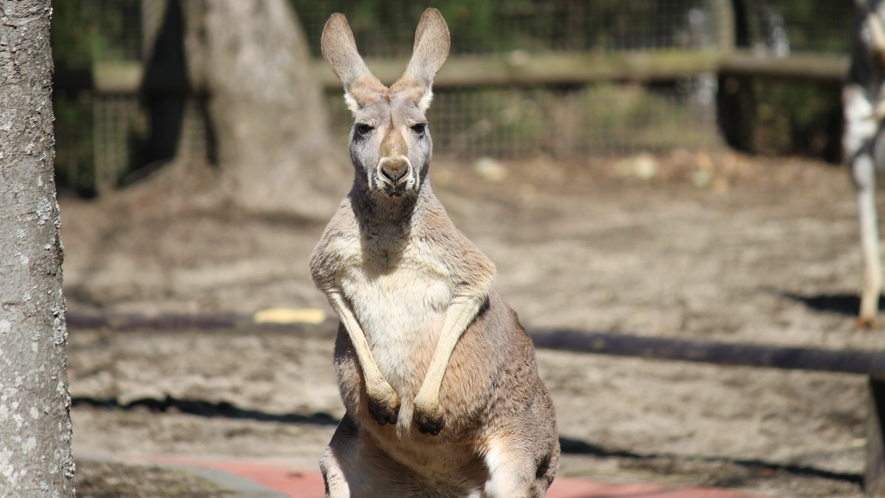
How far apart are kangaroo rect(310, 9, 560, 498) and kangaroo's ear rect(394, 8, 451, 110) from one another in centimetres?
11

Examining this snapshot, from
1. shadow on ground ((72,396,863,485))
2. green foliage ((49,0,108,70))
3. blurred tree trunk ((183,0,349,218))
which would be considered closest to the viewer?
shadow on ground ((72,396,863,485))

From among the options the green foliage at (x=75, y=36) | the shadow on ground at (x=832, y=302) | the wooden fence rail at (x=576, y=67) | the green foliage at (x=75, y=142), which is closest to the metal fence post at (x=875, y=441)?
the shadow on ground at (x=832, y=302)

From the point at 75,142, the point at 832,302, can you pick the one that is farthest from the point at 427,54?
the point at 75,142

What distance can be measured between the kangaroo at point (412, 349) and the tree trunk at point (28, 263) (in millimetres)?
724

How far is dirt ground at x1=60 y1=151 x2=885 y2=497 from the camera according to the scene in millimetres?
4379

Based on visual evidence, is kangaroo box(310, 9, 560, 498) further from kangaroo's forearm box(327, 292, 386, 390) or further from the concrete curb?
the concrete curb

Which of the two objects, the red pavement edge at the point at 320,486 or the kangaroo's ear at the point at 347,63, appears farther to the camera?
the red pavement edge at the point at 320,486

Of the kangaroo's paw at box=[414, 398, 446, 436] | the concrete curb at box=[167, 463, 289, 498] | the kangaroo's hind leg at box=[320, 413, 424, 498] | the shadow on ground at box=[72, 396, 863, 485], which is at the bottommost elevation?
the shadow on ground at box=[72, 396, 863, 485]

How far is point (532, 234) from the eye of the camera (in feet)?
27.3

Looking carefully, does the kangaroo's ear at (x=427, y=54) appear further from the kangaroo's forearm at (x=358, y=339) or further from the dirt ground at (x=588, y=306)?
the dirt ground at (x=588, y=306)

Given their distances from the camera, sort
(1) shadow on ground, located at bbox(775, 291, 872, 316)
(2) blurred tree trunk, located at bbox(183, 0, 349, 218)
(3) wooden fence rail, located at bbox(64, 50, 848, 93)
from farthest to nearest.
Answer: (3) wooden fence rail, located at bbox(64, 50, 848, 93) → (2) blurred tree trunk, located at bbox(183, 0, 349, 218) → (1) shadow on ground, located at bbox(775, 291, 872, 316)

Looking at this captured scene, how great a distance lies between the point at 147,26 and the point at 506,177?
376cm

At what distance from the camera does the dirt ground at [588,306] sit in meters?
4.38

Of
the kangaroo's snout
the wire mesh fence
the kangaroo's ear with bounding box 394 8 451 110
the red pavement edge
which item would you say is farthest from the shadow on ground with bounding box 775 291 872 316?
the wire mesh fence
